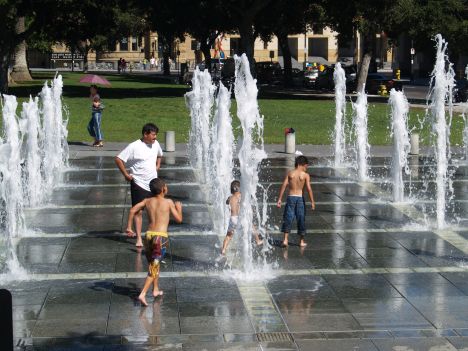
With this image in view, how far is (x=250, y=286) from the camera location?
11.2 m

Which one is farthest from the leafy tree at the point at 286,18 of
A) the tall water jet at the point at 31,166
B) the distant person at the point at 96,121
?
the tall water jet at the point at 31,166

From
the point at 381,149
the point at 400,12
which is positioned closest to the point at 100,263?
the point at 381,149

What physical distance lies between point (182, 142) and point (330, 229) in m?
14.3

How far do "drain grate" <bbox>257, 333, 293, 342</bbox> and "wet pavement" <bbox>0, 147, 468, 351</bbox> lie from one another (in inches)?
1.0

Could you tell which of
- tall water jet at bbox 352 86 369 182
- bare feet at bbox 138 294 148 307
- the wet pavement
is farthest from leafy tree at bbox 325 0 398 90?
bare feet at bbox 138 294 148 307

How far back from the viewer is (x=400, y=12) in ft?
157

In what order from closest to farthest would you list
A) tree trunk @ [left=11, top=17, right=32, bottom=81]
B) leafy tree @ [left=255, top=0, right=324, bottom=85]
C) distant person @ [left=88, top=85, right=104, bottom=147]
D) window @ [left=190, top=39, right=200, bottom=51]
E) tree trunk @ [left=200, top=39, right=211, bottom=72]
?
distant person @ [left=88, top=85, right=104, bottom=147]
leafy tree @ [left=255, top=0, right=324, bottom=85]
tree trunk @ [left=11, top=17, right=32, bottom=81]
tree trunk @ [left=200, top=39, right=211, bottom=72]
window @ [left=190, top=39, right=200, bottom=51]

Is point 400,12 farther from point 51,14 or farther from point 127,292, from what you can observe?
point 127,292

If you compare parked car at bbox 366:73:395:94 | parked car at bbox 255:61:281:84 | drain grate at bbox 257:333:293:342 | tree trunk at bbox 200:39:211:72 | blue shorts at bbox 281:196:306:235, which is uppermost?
tree trunk at bbox 200:39:211:72

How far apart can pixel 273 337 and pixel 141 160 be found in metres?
4.95

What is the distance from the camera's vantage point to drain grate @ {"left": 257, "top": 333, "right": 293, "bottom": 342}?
917cm

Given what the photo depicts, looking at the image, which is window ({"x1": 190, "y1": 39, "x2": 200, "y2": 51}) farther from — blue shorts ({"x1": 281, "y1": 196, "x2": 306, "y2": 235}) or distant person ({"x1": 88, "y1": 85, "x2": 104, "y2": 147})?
blue shorts ({"x1": 281, "y1": 196, "x2": 306, "y2": 235})

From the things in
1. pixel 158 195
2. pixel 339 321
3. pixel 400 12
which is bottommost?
pixel 339 321

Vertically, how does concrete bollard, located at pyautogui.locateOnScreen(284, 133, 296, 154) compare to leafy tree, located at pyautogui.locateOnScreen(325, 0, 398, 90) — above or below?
below
